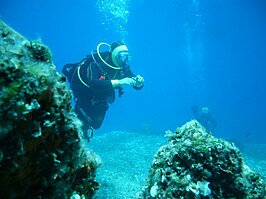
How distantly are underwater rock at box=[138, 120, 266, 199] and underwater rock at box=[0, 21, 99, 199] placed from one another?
141 centimetres

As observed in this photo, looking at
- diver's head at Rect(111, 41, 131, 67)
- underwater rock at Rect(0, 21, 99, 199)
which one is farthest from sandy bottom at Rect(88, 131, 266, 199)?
diver's head at Rect(111, 41, 131, 67)

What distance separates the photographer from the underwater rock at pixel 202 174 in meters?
3.12

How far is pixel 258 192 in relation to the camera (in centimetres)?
322

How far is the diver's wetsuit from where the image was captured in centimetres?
792

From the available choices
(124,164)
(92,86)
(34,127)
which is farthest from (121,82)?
(34,127)

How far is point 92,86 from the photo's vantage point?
Result: 7832 mm

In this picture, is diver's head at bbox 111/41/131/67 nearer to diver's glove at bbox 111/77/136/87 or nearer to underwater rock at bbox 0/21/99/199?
diver's glove at bbox 111/77/136/87

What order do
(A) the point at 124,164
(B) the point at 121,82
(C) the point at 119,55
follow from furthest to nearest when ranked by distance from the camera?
(A) the point at 124,164
(C) the point at 119,55
(B) the point at 121,82

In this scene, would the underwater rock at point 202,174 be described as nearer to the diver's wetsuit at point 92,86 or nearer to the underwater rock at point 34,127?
the underwater rock at point 34,127

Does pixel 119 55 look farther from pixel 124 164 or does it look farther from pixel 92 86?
pixel 124 164

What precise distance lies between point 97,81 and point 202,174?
5.22 m

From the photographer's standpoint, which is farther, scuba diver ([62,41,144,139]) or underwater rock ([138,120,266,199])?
scuba diver ([62,41,144,139])

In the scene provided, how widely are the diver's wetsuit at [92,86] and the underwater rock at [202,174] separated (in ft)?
15.5

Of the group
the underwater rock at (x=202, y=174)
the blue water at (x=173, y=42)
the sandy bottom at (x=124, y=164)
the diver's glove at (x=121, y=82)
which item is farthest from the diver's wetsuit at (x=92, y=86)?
the blue water at (x=173, y=42)
